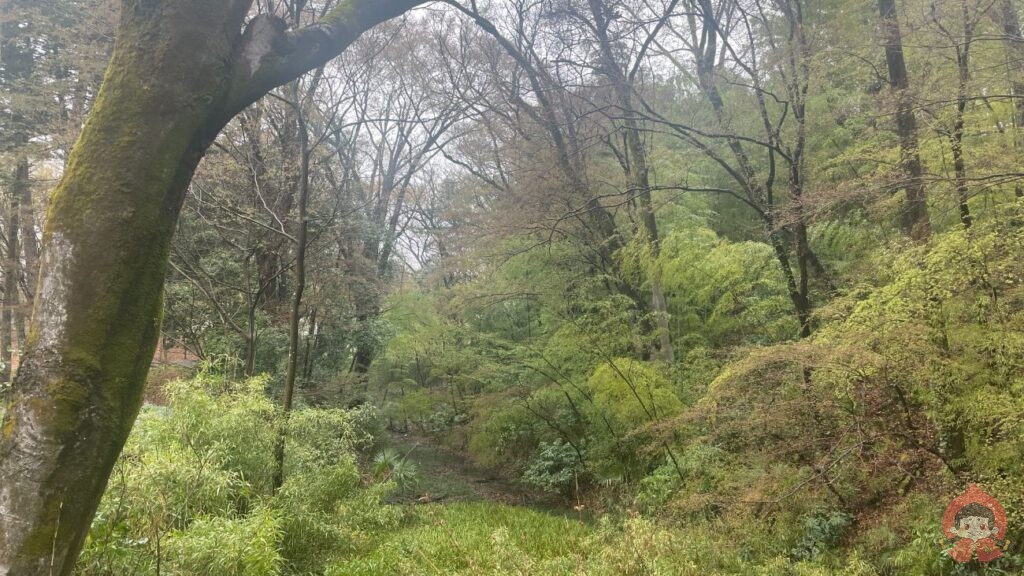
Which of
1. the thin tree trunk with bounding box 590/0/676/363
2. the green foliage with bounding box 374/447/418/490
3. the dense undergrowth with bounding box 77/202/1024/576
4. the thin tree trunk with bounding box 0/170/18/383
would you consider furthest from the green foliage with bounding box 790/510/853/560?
the thin tree trunk with bounding box 0/170/18/383

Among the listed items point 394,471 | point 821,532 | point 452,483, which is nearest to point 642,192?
point 821,532

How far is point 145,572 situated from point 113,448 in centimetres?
190

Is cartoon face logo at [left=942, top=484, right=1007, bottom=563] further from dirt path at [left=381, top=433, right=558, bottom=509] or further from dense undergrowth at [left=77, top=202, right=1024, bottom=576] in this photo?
dirt path at [left=381, top=433, right=558, bottom=509]

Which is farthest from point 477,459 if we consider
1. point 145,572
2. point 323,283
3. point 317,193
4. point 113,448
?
point 113,448

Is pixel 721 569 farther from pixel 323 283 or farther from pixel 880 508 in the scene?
pixel 323 283

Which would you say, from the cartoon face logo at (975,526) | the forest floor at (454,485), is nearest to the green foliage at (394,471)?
the forest floor at (454,485)

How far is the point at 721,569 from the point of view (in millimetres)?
4988

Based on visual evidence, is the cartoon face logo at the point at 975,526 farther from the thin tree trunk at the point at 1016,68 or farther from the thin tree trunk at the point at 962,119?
the thin tree trunk at the point at 1016,68

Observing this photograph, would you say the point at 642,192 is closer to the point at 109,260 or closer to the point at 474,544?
the point at 474,544

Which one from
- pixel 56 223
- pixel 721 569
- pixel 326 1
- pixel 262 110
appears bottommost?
pixel 721 569

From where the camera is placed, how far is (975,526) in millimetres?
4121

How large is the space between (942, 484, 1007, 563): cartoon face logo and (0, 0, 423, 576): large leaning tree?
5655 mm

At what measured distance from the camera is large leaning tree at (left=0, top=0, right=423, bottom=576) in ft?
6.30

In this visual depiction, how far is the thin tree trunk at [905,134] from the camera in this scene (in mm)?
5161
